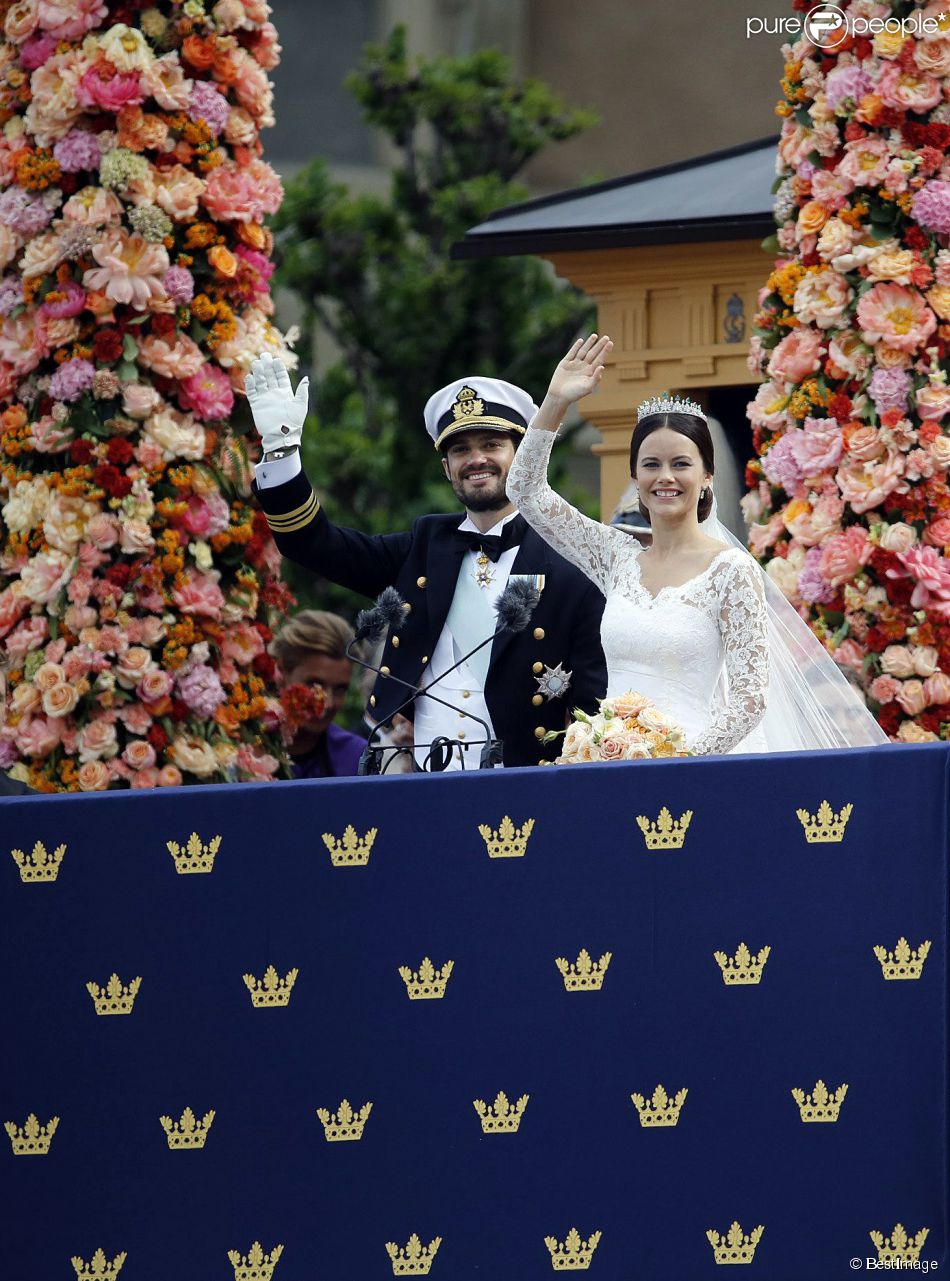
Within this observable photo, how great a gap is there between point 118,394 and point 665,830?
246 cm

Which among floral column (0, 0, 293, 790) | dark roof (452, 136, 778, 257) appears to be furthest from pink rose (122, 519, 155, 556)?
dark roof (452, 136, 778, 257)

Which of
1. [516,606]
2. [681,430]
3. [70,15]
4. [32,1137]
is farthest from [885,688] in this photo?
[70,15]

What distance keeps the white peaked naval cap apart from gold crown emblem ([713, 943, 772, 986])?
1.76 metres

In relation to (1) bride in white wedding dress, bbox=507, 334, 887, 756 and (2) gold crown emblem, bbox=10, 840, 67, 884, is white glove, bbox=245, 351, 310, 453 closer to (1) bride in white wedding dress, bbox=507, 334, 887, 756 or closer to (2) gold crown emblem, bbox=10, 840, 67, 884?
(1) bride in white wedding dress, bbox=507, 334, 887, 756

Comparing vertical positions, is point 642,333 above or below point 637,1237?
above

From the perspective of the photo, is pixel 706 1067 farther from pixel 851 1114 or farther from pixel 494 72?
pixel 494 72

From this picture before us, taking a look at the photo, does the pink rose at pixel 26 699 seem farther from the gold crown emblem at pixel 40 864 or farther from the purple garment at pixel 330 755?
the gold crown emblem at pixel 40 864

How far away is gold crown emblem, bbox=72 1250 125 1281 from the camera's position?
165 inches

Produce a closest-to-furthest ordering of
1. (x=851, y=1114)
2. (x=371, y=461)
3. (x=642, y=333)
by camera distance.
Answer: (x=851, y=1114)
(x=642, y=333)
(x=371, y=461)

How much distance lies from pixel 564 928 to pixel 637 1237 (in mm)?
559

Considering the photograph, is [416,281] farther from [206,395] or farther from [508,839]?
[508,839]

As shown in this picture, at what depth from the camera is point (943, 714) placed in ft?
18.4

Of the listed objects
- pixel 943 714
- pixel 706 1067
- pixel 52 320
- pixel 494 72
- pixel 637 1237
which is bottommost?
pixel 637 1237

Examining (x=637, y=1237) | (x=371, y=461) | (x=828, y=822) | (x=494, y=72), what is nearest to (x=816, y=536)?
(x=828, y=822)
